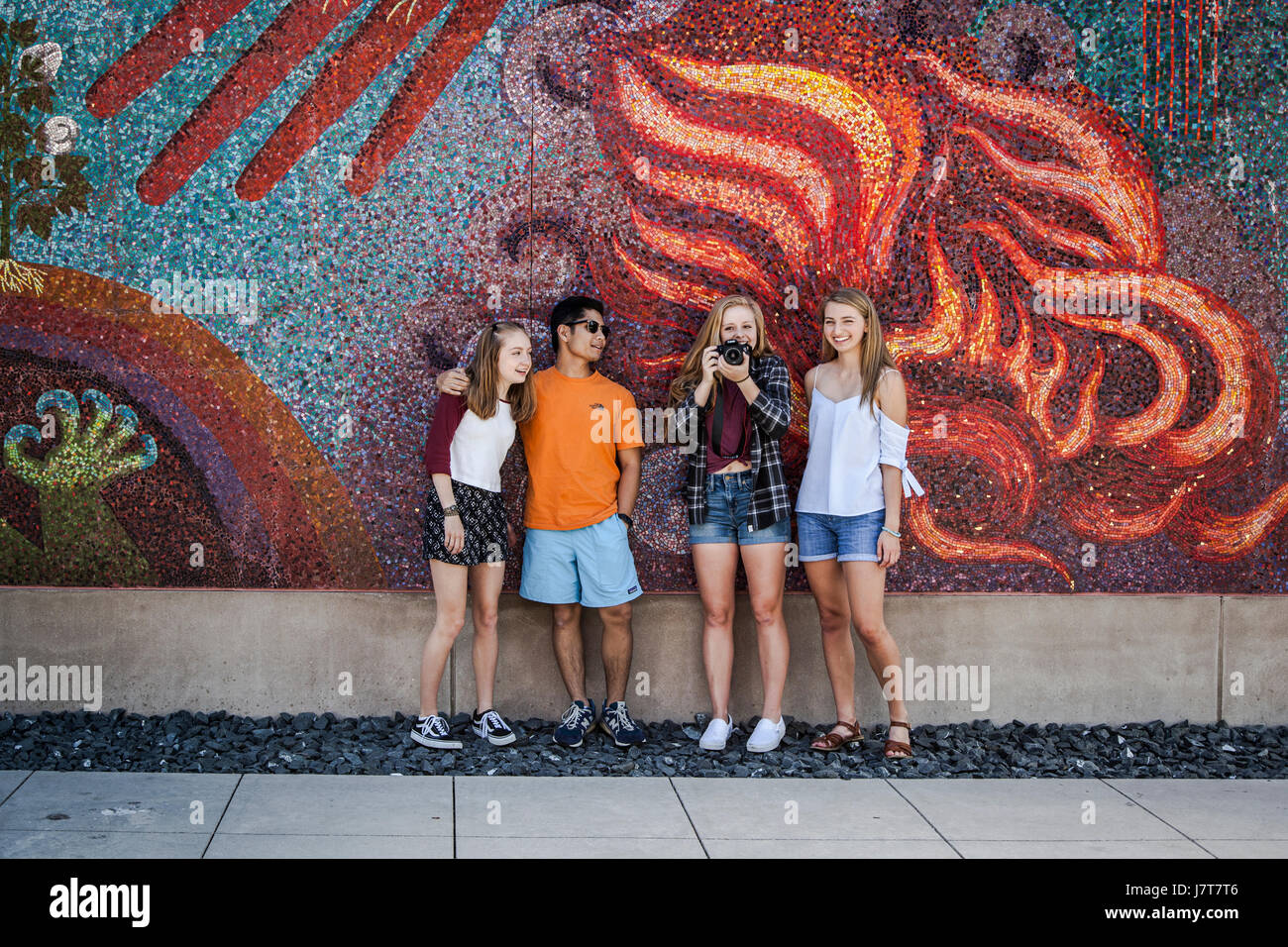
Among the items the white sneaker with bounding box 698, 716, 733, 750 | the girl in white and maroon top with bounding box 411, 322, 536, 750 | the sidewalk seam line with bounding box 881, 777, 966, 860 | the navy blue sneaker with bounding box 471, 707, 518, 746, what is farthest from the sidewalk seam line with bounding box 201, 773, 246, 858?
the sidewalk seam line with bounding box 881, 777, 966, 860

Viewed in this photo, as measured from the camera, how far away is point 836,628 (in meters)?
5.00

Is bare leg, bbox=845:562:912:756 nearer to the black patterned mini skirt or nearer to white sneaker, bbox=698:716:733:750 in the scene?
white sneaker, bbox=698:716:733:750

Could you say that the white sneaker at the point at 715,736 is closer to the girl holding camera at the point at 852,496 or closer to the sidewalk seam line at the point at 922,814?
the girl holding camera at the point at 852,496

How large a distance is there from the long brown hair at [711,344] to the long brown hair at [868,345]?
28 centimetres

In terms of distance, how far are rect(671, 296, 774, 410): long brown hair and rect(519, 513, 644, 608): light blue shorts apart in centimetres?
62

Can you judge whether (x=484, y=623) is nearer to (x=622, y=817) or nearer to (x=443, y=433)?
(x=443, y=433)

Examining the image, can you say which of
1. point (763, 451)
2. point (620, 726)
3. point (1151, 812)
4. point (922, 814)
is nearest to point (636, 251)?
point (763, 451)

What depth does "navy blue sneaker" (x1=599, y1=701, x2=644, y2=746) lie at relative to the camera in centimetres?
486

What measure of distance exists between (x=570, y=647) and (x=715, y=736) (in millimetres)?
733

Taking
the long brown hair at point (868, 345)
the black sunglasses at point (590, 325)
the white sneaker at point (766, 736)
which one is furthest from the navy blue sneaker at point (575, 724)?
the long brown hair at point (868, 345)

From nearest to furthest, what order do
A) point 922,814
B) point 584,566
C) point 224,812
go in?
point 224,812, point 922,814, point 584,566

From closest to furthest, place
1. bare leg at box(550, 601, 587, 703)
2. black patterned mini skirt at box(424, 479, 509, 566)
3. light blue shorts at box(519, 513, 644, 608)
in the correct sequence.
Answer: black patterned mini skirt at box(424, 479, 509, 566)
light blue shorts at box(519, 513, 644, 608)
bare leg at box(550, 601, 587, 703)

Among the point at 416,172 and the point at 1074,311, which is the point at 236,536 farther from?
the point at 1074,311

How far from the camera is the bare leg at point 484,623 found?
4918 mm
